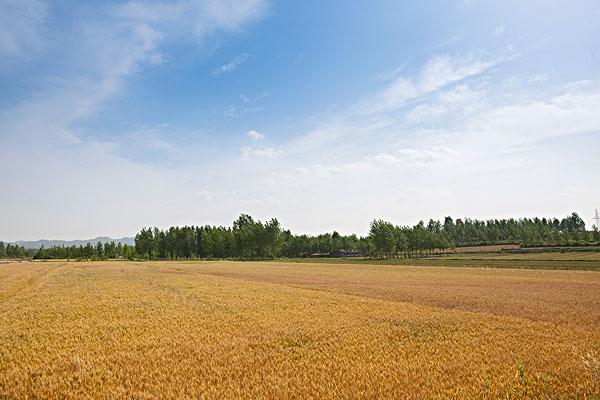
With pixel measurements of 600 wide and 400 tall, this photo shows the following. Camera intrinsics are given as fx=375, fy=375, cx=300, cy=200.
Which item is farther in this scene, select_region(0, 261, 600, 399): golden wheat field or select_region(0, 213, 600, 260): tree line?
select_region(0, 213, 600, 260): tree line

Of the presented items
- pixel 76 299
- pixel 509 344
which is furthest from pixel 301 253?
pixel 509 344

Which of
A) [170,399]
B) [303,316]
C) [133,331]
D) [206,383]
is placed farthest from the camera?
[303,316]

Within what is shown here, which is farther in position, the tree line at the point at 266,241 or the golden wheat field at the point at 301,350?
the tree line at the point at 266,241

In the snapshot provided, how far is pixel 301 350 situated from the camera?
13305mm

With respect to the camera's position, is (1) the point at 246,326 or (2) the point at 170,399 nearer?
(2) the point at 170,399

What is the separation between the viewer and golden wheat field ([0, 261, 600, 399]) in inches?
384

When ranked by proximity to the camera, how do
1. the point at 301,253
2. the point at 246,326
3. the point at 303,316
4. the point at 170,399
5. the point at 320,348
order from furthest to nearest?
the point at 301,253 < the point at 303,316 < the point at 246,326 < the point at 320,348 < the point at 170,399

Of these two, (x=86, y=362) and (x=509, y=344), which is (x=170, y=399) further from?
(x=509, y=344)

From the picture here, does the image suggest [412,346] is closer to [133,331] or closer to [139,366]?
[139,366]

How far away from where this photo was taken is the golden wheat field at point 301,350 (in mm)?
9766

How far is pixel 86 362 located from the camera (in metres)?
11.9

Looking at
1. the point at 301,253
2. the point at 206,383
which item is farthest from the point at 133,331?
the point at 301,253

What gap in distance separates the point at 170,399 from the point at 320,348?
19.6 feet

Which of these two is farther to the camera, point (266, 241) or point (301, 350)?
point (266, 241)
